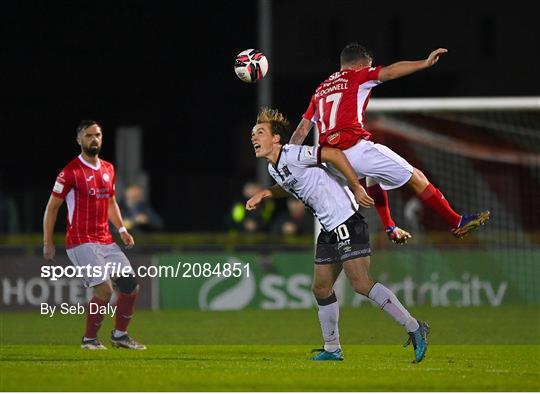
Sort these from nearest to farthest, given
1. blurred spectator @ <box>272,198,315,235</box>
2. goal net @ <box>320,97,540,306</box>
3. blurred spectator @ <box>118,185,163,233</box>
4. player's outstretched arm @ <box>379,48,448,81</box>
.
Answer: player's outstretched arm @ <box>379,48,448,81</box>, goal net @ <box>320,97,540,306</box>, blurred spectator @ <box>118,185,163,233</box>, blurred spectator @ <box>272,198,315,235</box>

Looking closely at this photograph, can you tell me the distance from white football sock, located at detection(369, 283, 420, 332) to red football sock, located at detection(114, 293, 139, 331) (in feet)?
8.84

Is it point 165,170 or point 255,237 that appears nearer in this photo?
point 255,237

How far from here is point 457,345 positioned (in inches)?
512

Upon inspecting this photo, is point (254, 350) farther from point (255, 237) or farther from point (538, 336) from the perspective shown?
point (255, 237)

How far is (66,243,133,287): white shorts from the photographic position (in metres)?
12.1

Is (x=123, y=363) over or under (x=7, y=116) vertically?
under

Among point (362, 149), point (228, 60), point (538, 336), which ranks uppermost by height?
point (228, 60)

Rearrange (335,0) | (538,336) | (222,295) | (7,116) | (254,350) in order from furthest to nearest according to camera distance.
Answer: (335,0), (7,116), (222,295), (538,336), (254,350)

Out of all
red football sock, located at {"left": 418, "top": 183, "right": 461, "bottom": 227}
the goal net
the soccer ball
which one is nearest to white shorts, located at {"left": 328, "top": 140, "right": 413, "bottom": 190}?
red football sock, located at {"left": 418, "top": 183, "right": 461, "bottom": 227}

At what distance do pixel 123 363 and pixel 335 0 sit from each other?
135 feet

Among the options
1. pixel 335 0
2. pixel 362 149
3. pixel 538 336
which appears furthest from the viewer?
pixel 335 0

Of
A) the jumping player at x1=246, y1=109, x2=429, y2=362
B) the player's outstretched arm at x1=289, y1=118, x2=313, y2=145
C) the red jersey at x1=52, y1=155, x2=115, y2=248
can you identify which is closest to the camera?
the jumping player at x1=246, y1=109, x2=429, y2=362

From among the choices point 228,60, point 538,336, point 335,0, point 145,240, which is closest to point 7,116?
point 228,60

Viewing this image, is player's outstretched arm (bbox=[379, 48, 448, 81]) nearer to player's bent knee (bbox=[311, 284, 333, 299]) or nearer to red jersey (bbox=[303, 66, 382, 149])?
red jersey (bbox=[303, 66, 382, 149])
